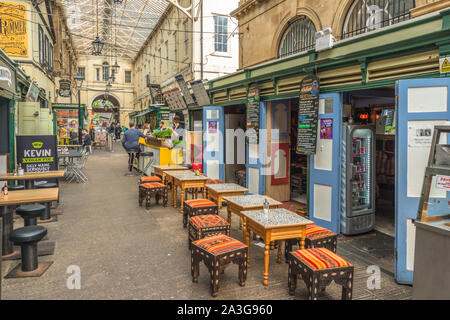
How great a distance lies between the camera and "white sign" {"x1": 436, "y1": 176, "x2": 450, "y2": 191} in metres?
3.15

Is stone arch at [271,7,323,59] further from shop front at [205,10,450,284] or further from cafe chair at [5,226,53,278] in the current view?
cafe chair at [5,226,53,278]

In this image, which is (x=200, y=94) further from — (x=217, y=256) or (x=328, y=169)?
(x=217, y=256)

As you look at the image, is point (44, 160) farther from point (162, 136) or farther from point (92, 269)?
point (92, 269)

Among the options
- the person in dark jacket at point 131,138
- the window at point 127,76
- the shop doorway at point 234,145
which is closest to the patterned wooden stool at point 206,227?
the shop doorway at point 234,145

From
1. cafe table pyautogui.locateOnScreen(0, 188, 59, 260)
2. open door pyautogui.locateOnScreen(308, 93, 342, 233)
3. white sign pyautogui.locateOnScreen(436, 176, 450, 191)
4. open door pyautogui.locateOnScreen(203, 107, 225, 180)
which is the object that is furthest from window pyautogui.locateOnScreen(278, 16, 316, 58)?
cafe table pyautogui.locateOnScreen(0, 188, 59, 260)

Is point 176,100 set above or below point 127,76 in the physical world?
below

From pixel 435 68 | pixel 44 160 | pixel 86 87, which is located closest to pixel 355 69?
pixel 435 68

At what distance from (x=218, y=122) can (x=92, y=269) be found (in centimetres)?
630

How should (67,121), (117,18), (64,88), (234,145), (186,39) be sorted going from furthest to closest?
(117,18) → (67,121) → (64,88) → (186,39) → (234,145)

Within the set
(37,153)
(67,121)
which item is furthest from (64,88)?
(37,153)

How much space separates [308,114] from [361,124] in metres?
1.02

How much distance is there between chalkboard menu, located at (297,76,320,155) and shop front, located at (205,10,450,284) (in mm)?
69

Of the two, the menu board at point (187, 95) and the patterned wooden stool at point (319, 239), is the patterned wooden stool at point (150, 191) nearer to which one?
the patterned wooden stool at point (319, 239)

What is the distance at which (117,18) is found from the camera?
27.1 meters
